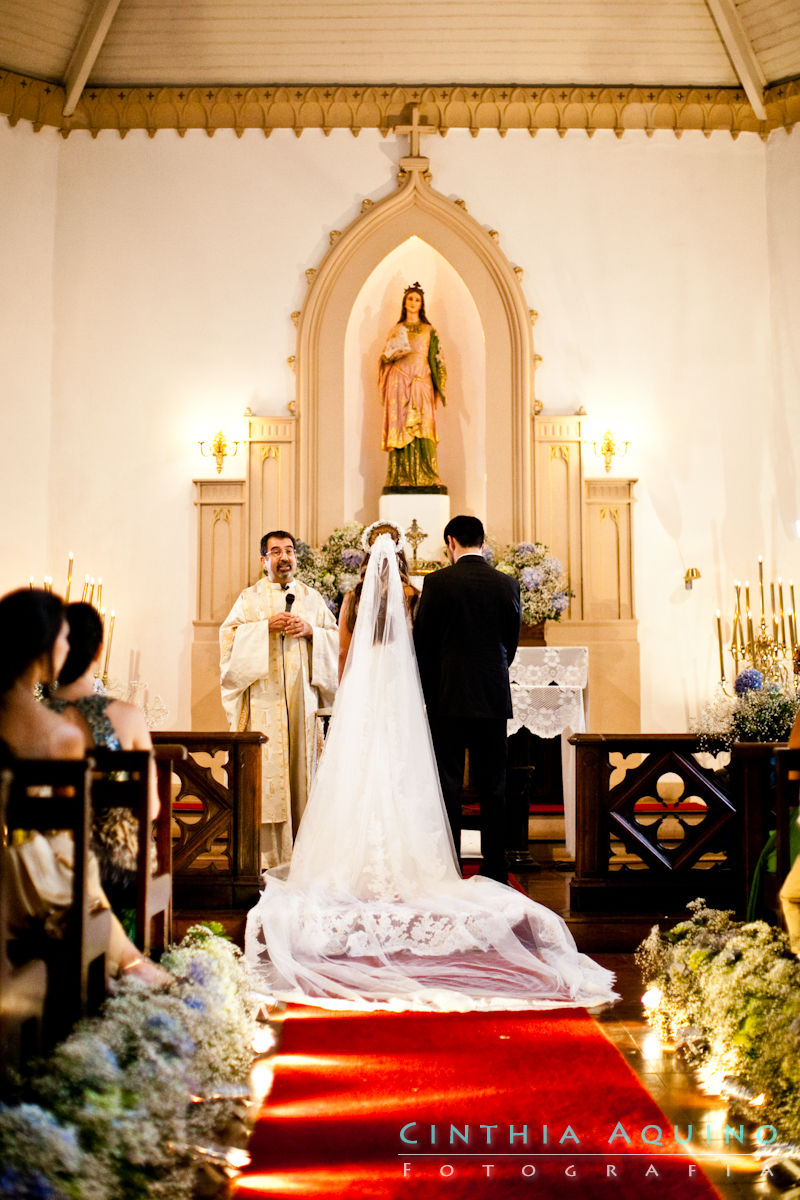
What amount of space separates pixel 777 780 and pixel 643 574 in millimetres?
6281

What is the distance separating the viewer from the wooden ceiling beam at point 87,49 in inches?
366

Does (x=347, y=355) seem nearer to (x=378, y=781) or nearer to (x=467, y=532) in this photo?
(x=467, y=532)

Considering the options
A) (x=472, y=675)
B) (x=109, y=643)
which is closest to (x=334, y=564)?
(x=109, y=643)

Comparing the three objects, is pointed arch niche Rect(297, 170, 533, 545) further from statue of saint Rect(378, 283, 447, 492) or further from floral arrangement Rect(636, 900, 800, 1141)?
floral arrangement Rect(636, 900, 800, 1141)

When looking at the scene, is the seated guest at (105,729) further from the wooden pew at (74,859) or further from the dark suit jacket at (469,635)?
the dark suit jacket at (469,635)

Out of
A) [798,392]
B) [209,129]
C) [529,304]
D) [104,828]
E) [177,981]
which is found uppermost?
[209,129]

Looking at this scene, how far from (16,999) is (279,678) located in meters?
4.59

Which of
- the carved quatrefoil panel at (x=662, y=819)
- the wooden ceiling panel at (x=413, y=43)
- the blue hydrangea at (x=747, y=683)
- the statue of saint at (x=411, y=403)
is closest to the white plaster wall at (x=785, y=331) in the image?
the wooden ceiling panel at (x=413, y=43)

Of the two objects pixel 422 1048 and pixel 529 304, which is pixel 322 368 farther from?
pixel 422 1048

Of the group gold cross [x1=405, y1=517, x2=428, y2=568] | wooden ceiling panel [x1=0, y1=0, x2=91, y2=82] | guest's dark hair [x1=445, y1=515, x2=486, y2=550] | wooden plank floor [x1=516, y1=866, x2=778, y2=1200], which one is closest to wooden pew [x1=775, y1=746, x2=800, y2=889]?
wooden plank floor [x1=516, y1=866, x2=778, y2=1200]

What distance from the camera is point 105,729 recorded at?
3422 millimetres

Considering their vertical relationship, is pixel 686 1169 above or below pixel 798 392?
below

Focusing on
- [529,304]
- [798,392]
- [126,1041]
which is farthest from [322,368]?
[126,1041]

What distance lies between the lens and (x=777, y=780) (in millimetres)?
3604
